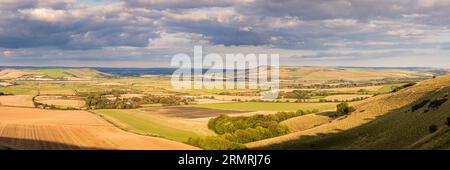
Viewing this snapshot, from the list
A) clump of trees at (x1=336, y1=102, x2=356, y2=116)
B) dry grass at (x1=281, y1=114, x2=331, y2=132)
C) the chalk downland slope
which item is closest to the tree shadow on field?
the chalk downland slope

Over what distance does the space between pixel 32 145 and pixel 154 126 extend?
46.3 m

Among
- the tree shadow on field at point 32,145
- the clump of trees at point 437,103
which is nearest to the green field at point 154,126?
the tree shadow on field at point 32,145

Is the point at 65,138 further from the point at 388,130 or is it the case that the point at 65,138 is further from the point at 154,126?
the point at 388,130

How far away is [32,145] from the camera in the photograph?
64562 mm

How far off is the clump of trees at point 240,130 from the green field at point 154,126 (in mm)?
8538

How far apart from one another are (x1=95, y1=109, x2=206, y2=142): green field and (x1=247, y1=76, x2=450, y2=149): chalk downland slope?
925 inches

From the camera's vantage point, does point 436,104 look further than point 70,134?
No

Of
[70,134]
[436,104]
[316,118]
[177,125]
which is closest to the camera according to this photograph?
[436,104]
